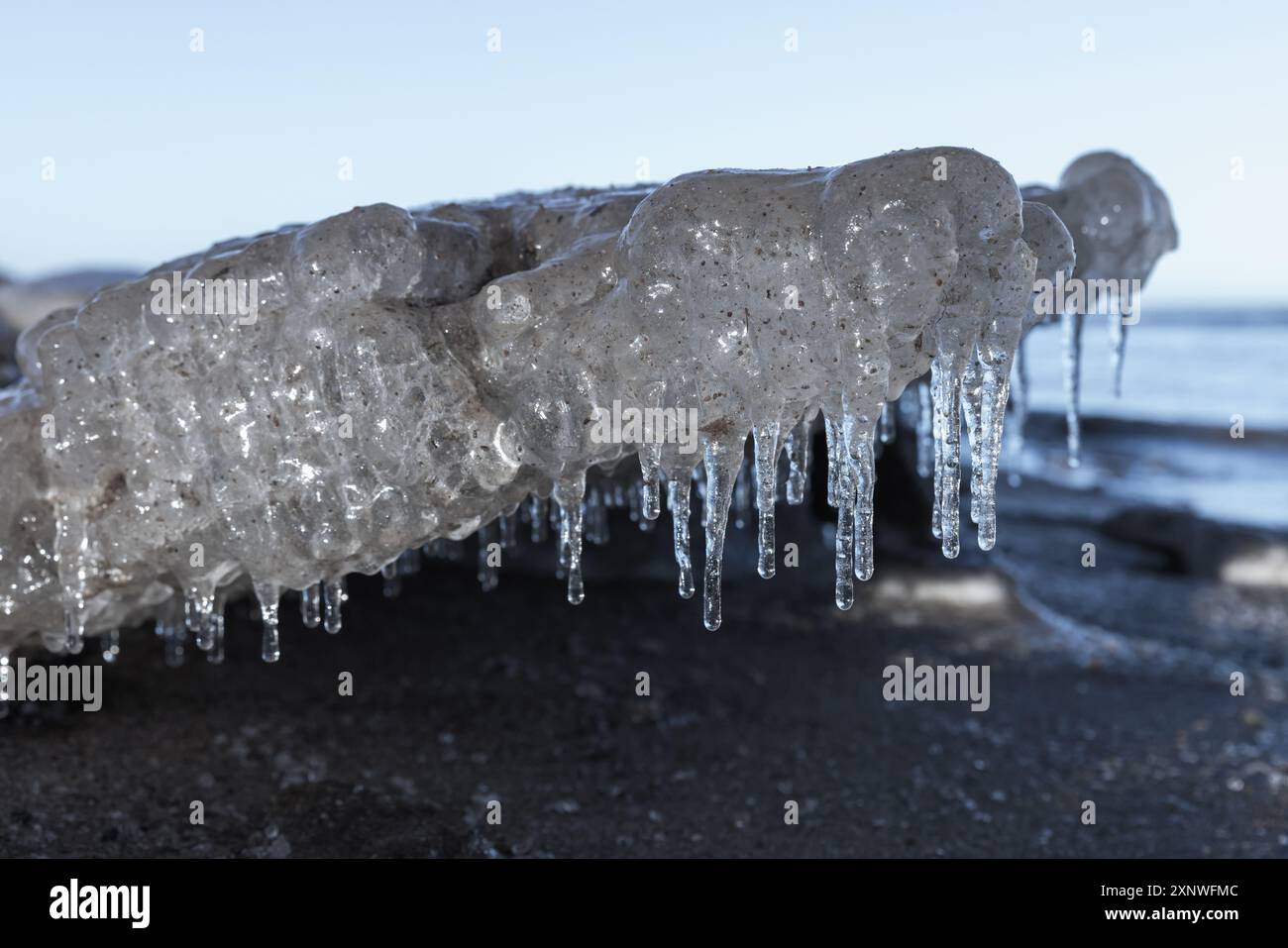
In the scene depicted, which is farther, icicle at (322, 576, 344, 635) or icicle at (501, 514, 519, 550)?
icicle at (501, 514, 519, 550)

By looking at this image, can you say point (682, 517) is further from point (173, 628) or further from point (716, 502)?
point (173, 628)

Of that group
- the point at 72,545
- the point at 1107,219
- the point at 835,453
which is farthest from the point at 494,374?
the point at 1107,219

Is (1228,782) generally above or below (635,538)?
below

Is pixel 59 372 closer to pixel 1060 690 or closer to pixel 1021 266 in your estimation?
pixel 1021 266

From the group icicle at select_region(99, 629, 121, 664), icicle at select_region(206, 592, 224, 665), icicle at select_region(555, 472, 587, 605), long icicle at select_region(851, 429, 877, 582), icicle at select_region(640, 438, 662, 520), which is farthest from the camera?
icicle at select_region(99, 629, 121, 664)

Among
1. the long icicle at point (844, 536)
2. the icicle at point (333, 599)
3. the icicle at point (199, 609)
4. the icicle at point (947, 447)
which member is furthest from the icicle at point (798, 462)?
the icicle at point (199, 609)

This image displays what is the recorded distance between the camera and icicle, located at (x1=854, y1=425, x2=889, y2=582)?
3188 mm

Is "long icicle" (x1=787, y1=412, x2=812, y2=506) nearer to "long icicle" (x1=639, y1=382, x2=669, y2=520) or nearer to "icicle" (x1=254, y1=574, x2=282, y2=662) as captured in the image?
"long icicle" (x1=639, y1=382, x2=669, y2=520)

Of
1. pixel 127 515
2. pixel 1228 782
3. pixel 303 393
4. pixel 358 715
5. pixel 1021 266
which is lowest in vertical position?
pixel 1228 782

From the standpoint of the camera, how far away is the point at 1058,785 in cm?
486

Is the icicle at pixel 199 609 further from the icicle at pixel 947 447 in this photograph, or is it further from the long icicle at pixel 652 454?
the icicle at pixel 947 447

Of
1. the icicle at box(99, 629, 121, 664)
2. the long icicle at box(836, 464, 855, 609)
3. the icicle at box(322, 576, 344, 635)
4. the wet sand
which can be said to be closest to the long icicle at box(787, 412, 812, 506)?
the long icicle at box(836, 464, 855, 609)

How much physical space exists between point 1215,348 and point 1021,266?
101 feet
